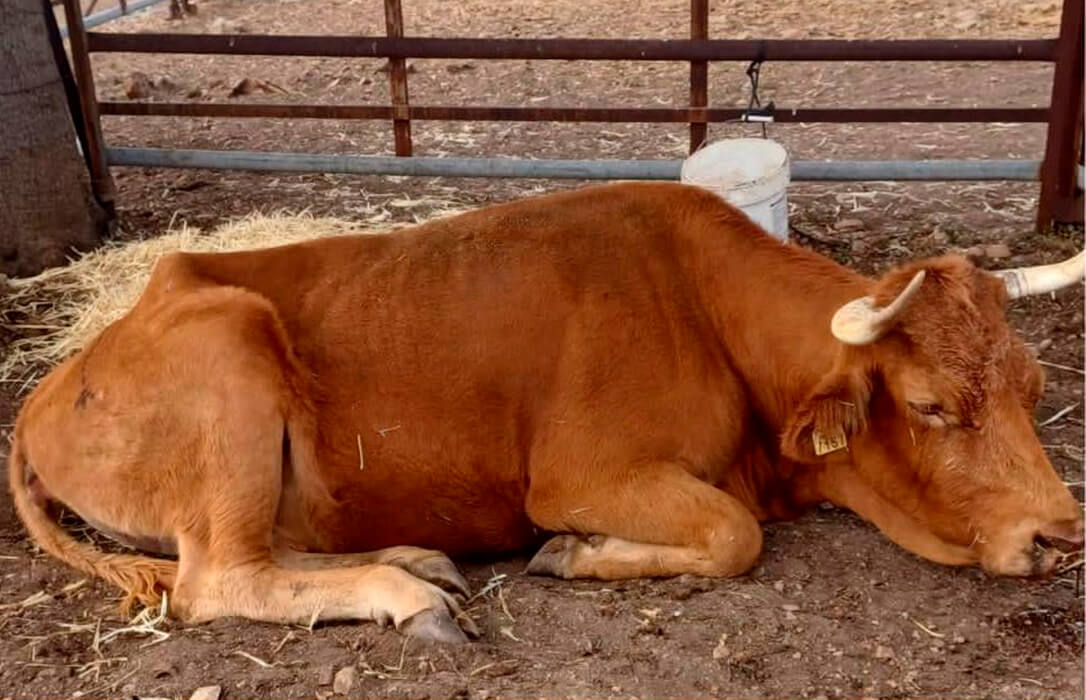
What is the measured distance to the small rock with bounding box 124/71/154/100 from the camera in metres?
12.8

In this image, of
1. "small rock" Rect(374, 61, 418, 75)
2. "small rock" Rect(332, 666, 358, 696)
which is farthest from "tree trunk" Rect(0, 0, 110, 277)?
"small rock" Rect(374, 61, 418, 75)

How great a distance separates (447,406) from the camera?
5.24m

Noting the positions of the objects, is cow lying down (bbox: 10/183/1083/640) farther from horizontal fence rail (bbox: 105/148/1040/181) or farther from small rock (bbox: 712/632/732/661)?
horizontal fence rail (bbox: 105/148/1040/181)

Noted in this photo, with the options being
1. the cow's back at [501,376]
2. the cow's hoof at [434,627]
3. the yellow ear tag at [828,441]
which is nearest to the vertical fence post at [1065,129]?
the cow's back at [501,376]

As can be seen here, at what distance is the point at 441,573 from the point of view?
4.97m

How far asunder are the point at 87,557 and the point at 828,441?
288cm

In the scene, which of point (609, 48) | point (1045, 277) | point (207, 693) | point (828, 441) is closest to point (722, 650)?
point (828, 441)

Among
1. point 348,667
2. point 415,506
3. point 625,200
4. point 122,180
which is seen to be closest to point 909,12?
point 122,180

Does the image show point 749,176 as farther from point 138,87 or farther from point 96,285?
point 138,87

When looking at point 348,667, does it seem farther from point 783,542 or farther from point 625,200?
point 625,200

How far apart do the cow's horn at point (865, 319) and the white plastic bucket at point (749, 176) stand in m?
2.28

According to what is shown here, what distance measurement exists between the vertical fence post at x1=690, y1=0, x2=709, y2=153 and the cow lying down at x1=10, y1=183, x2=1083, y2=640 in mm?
3368

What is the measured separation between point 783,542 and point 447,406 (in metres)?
1.43

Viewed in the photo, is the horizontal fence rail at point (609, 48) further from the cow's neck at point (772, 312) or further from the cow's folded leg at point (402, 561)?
the cow's folded leg at point (402, 561)
